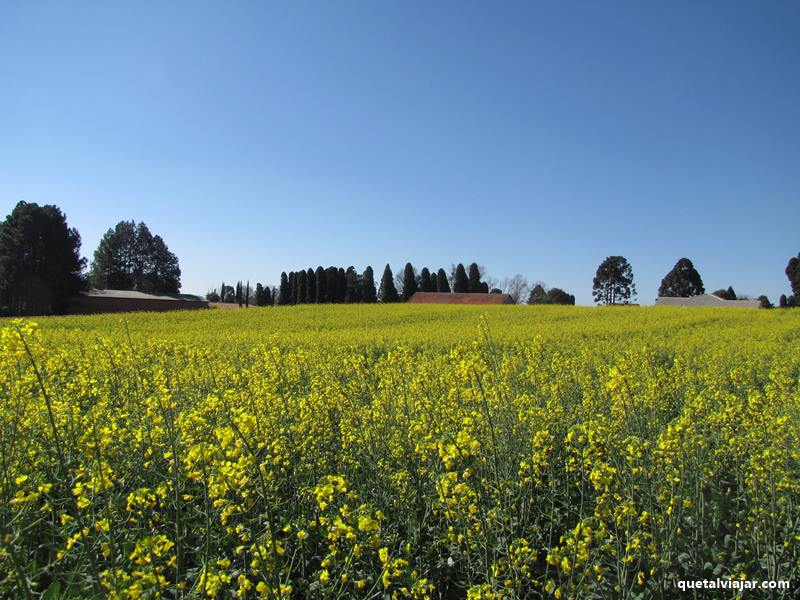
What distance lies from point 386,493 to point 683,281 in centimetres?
8825

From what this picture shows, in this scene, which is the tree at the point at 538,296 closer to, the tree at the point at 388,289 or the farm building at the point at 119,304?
the tree at the point at 388,289

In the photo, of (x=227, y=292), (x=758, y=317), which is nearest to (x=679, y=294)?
(x=758, y=317)

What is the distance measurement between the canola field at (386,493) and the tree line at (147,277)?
4662 centimetres

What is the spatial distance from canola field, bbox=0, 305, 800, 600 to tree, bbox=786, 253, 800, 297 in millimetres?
76343

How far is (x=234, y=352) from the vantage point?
991cm

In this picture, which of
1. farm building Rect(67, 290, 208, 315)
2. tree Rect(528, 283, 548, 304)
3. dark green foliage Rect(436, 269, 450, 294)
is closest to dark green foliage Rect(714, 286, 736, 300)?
tree Rect(528, 283, 548, 304)

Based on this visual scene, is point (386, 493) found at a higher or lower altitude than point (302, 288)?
lower

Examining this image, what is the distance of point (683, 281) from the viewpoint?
7844 centimetres

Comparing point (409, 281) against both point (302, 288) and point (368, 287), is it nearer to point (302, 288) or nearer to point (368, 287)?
point (368, 287)

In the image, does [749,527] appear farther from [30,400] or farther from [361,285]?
[361,285]

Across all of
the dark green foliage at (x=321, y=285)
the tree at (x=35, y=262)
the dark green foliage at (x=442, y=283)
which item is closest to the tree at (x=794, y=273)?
the dark green foliage at (x=442, y=283)

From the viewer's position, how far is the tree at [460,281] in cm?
6725

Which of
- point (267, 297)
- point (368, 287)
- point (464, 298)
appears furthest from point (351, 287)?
point (267, 297)

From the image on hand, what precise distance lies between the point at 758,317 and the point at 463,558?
27.4m
